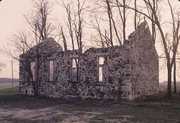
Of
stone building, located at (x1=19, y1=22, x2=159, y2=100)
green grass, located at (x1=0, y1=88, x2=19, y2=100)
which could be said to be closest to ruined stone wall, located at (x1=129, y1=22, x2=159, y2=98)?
stone building, located at (x1=19, y1=22, x2=159, y2=100)

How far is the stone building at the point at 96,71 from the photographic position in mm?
17578

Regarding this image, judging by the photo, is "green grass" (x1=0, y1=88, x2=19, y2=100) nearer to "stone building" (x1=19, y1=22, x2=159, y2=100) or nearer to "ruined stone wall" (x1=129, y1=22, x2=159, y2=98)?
"stone building" (x1=19, y1=22, x2=159, y2=100)

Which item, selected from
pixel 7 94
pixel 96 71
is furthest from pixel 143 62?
pixel 7 94

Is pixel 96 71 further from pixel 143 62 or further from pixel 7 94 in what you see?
pixel 7 94

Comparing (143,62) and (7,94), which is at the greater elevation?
(143,62)

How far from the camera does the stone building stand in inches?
692

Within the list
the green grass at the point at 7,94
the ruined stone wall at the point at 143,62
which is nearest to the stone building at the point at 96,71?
the ruined stone wall at the point at 143,62

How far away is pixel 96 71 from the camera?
18547 millimetres

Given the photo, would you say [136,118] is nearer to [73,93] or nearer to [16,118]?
[16,118]

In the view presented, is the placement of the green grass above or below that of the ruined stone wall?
below

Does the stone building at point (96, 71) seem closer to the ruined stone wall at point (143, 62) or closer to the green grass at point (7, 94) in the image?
the ruined stone wall at point (143, 62)

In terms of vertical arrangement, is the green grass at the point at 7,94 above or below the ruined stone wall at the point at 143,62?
below

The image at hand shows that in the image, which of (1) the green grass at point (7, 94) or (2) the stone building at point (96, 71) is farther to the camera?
(1) the green grass at point (7, 94)

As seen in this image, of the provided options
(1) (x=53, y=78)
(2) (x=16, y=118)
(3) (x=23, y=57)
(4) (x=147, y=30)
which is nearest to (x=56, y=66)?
(1) (x=53, y=78)
